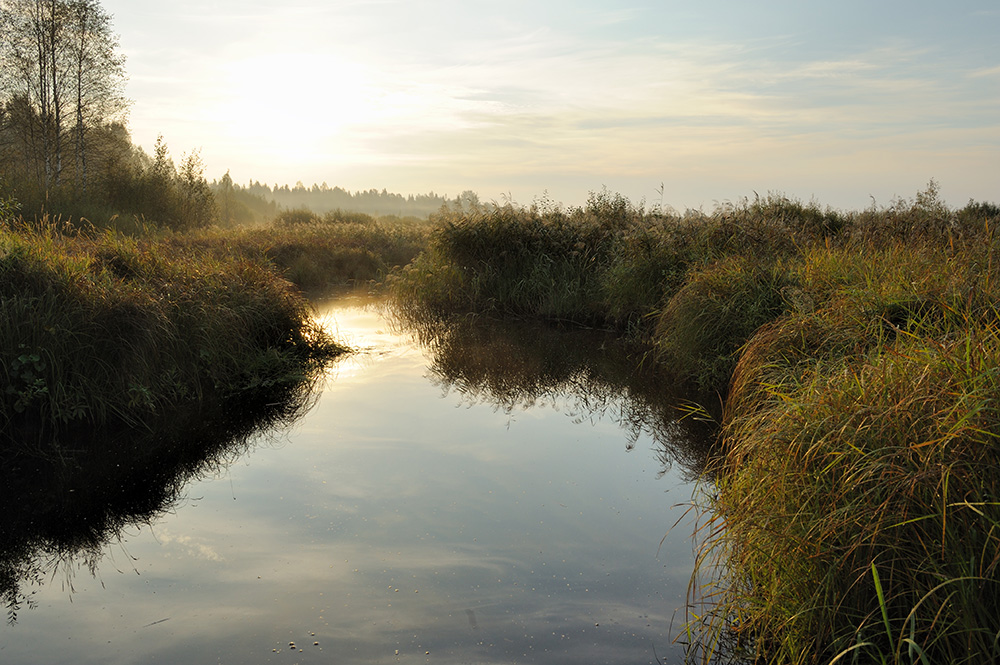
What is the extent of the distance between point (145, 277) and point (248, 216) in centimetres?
5539

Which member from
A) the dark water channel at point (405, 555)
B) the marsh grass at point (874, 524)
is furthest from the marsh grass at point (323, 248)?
the marsh grass at point (874, 524)

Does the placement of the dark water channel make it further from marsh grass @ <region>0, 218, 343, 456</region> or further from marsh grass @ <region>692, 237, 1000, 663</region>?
marsh grass @ <region>0, 218, 343, 456</region>

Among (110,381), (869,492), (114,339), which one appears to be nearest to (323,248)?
(114,339)

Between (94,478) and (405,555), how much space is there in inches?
98.7

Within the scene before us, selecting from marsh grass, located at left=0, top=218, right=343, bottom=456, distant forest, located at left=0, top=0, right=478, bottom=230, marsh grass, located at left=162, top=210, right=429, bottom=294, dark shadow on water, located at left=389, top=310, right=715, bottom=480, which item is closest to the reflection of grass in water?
marsh grass, located at left=0, top=218, right=343, bottom=456

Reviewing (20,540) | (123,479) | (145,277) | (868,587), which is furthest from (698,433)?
Answer: (145,277)

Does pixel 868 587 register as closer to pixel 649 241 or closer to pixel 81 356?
pixel 81 356

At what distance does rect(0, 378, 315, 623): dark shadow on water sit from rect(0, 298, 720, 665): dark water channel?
0.09m

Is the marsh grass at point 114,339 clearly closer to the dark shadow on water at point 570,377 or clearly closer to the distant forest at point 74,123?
the dark shadow on water at point 570,377

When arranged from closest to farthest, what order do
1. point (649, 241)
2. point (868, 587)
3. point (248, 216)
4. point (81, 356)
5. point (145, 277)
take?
1. point (868, 587)
2. point (81, 356)
3. point (145, 277)
4. point (649, 241)
5. point (248, 216)

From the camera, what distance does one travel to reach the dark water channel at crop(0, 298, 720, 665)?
2.85 metres

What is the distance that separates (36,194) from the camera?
18672mm

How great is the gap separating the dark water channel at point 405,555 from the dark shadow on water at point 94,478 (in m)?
0.09

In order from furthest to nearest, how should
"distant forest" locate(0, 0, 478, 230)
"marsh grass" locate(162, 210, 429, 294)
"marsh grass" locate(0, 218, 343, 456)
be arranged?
"distant forest" locate(0, 0, 478, 230)
"marsh grass" locate(162, 210, 429, 294)
"marsh grass" locate(0, 218, 343, 456)
